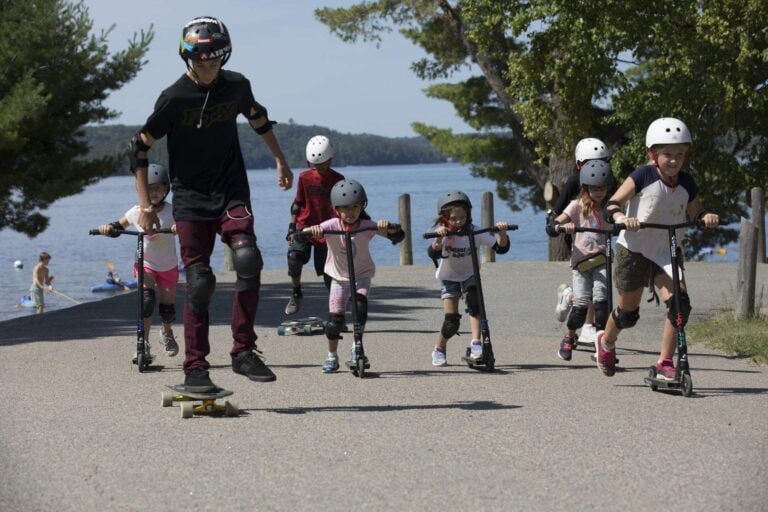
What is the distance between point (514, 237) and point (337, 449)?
6254cm

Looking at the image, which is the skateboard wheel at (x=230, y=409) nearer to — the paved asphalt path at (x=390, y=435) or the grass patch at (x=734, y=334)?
the paved asphalt path at (x=390, y=435)

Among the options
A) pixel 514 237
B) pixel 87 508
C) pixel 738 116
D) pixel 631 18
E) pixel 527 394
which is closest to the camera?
pixel 87 508

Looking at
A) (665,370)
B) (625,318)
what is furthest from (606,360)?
(665,370)

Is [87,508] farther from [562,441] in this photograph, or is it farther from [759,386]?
[759,386]

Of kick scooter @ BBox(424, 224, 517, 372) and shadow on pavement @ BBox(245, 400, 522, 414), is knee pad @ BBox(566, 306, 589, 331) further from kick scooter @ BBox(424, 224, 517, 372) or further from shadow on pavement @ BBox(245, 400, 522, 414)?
shadow on pavement @ BBox(245, 400, 522, 414)

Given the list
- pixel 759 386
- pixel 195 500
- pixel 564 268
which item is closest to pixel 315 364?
pixel 759 386

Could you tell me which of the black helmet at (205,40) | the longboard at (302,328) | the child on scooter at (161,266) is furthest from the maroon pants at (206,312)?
the longboard at (302,328)

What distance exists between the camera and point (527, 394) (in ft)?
28.5

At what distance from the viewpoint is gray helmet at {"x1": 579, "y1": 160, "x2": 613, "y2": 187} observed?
34.6 ft

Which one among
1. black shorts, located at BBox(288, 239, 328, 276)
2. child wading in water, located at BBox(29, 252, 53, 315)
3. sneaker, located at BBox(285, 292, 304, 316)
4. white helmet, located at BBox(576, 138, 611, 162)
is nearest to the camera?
white helmet, located at BBox(576, 138, 611, 162)

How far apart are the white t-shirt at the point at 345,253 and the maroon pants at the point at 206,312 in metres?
2.15

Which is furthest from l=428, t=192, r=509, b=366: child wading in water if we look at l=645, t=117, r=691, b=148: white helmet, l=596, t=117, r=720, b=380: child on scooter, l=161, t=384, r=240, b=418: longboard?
l=161, t=384, r=240, b=418: longboard

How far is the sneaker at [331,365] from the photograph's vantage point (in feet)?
32.7

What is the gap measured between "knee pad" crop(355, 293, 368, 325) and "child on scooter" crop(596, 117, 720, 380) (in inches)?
73.6
